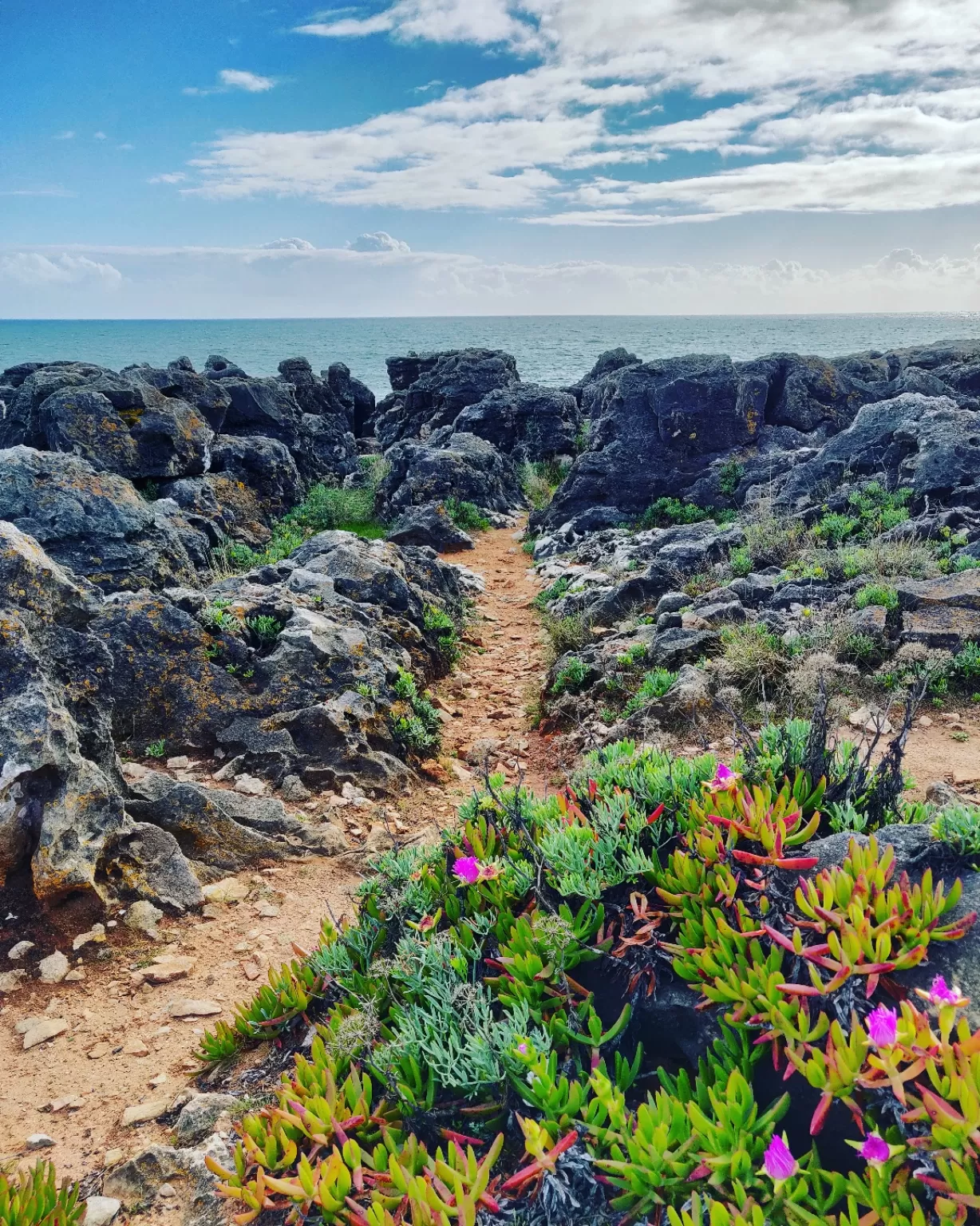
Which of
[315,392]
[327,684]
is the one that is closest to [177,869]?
[327,684]

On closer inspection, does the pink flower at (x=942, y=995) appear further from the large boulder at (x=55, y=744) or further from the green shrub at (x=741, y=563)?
the green shrub at (x=741, y=563)

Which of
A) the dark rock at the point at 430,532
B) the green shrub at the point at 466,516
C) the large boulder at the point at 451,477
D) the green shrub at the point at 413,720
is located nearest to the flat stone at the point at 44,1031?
the green shrub at the point at 413,720

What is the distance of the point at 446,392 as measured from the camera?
32125 millimetres

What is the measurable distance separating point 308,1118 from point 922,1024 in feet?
6.69

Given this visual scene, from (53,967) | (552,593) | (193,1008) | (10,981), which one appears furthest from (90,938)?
(552,593)

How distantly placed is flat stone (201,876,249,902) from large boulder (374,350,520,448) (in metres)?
26.7

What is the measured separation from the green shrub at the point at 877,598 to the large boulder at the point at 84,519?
9.27 m

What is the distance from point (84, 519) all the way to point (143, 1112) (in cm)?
878

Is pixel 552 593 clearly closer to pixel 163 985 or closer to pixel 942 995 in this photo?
pixel 163 985

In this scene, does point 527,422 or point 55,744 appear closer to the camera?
point 55,744

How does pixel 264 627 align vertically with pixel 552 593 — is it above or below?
above

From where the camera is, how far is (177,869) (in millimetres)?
5121

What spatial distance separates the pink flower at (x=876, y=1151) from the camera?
192 centimetres

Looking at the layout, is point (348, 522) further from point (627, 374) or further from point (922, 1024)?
point (922, 1024)
